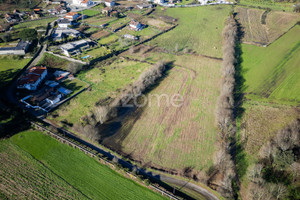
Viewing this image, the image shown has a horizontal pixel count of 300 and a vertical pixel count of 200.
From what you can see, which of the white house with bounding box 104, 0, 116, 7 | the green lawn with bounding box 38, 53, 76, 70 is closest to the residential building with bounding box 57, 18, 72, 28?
the green lawn with bounding box 38, 53, 76, 70

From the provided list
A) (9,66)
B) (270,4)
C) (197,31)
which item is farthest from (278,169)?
(270,4)

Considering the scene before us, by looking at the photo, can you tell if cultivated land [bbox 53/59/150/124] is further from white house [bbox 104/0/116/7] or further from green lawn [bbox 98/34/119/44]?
white house [bbox 104/0/116/7]

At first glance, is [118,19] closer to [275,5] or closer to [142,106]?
[142,106]

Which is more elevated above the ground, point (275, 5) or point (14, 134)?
point (275, 5)

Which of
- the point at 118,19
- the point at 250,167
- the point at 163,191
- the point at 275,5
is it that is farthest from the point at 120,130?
the point at 275,5

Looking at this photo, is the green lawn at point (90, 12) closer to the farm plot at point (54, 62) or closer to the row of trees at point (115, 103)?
the farm plot at point (54, 62)

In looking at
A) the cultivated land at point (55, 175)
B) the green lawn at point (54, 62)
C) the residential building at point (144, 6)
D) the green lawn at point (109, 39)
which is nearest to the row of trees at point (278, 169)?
the cultivated land at point (55, 175)
